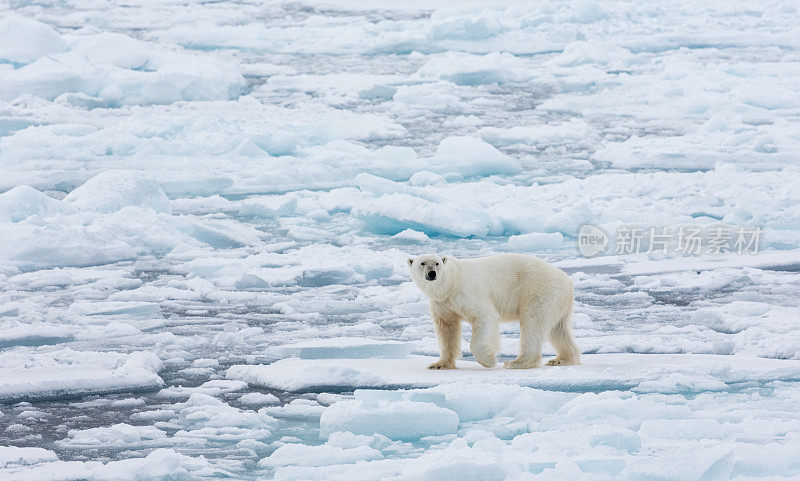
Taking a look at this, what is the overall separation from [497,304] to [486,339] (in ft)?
0.62

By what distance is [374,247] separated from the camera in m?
7.73

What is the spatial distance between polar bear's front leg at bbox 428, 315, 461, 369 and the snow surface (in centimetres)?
17

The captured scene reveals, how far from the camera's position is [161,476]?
315 cm

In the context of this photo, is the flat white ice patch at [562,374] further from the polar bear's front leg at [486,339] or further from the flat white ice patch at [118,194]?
the flat white ice patch at [118,194]

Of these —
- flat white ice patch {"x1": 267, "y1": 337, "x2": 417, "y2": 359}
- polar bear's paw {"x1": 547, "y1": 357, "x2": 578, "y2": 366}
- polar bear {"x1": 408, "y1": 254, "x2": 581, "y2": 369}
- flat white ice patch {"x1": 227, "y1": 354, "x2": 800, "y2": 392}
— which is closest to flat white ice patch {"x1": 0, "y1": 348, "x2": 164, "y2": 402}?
flat white ice patch {"x1": 227, "y1": 354, "x2": 800, "y2": 392}

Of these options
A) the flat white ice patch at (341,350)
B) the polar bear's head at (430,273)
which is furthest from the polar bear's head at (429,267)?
the flat white ice patch at (341,350)

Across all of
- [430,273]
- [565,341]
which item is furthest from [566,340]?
[430,273]

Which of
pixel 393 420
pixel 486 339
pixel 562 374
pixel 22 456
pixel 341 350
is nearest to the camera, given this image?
pixel 22 456

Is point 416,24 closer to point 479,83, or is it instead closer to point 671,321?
point 479,83

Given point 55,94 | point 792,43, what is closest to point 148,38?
point 55,94

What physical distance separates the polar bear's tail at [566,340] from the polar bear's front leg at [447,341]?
0.45 metres

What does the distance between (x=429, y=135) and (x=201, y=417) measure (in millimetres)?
9082

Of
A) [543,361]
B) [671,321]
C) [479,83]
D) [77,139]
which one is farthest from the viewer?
[479,83]

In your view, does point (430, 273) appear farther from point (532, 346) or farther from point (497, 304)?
point (532, 346)
